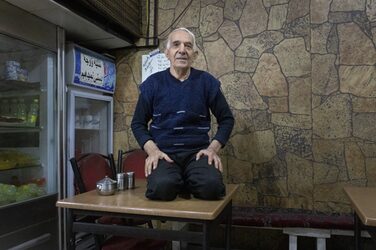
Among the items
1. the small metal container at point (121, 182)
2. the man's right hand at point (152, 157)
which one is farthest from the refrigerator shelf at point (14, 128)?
the man's right hand at point (152, 157)

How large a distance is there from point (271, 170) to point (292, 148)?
25 centimetres

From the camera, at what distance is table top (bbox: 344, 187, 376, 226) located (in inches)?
43.1

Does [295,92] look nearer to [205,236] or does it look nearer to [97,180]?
[97,180]

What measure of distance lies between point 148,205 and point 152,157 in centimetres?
28

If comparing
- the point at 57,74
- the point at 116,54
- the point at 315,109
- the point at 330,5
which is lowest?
the point at 315,109

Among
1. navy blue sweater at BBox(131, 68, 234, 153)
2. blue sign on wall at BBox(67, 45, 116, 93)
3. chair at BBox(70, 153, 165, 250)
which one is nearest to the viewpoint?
navy blue sweater at BBox(131, 68, 234, 153)

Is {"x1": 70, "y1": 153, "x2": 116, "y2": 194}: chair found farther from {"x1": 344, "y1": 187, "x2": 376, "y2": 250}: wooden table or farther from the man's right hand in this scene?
{"x1": 344, "y1": 187, "x2": 376, "y2": 250}: wooden table

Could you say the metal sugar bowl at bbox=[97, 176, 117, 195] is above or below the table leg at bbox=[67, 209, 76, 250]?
above

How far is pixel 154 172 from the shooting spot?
1.40 metres

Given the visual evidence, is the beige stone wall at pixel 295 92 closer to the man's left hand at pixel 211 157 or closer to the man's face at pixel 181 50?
the man's face at pixel 181 50

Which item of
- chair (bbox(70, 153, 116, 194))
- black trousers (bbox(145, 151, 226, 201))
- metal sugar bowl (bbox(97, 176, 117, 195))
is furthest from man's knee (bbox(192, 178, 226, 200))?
chair (bbox(70, 153, 116, 194))

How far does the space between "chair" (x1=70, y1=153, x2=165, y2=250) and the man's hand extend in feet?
2.10

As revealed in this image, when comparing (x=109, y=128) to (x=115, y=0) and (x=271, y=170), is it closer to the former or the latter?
(x=115, y=0)

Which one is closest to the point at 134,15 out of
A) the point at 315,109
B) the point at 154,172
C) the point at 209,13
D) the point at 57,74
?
the point at 209,13
